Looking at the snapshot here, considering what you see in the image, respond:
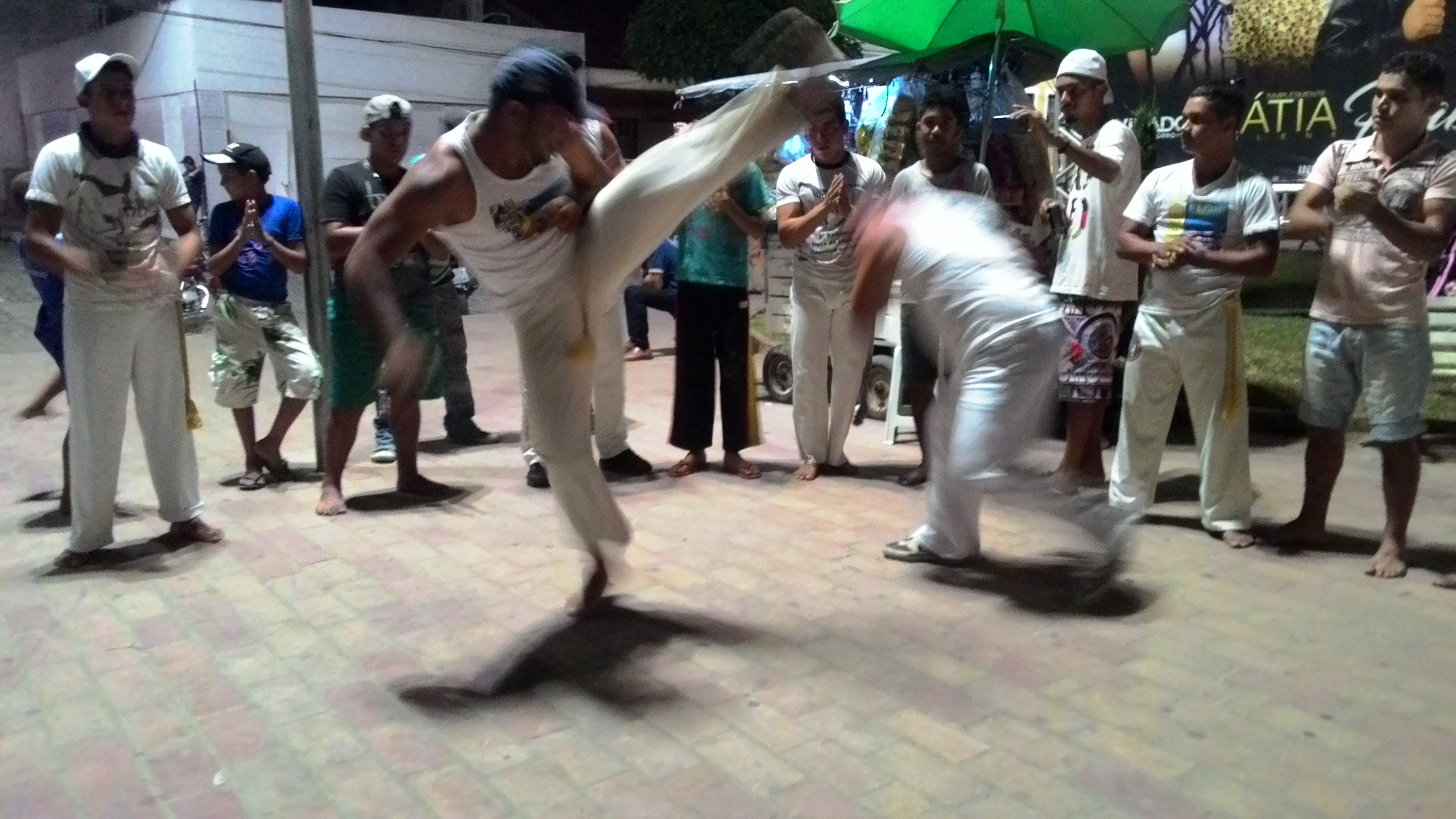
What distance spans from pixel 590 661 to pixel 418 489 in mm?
2267

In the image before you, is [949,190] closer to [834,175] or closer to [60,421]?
[834,175]

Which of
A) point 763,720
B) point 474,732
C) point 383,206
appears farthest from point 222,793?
point 383,206

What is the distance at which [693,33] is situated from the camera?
48.8 ft

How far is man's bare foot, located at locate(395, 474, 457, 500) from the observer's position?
17.5ft

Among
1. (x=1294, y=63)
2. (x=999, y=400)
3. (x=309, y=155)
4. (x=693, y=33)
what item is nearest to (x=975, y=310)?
(x=999, y=400)

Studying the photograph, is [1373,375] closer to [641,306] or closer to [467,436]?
[467,436]

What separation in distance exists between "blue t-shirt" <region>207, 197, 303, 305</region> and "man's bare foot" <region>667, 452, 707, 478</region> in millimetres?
2224

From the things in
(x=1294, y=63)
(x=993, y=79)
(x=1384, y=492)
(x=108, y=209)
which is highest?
(x=1294, y=63)

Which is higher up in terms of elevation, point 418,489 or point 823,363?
point 823,363

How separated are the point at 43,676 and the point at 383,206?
1.82 meters

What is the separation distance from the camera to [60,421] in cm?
703

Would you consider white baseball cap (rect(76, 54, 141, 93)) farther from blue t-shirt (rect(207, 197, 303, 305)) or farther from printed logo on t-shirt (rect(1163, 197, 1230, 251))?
printed logo on t-shirt (rect(1163, 197, 1230, 251))

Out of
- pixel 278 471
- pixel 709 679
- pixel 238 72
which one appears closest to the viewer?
pixel 709 679

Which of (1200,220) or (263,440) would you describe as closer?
(1200,220)
